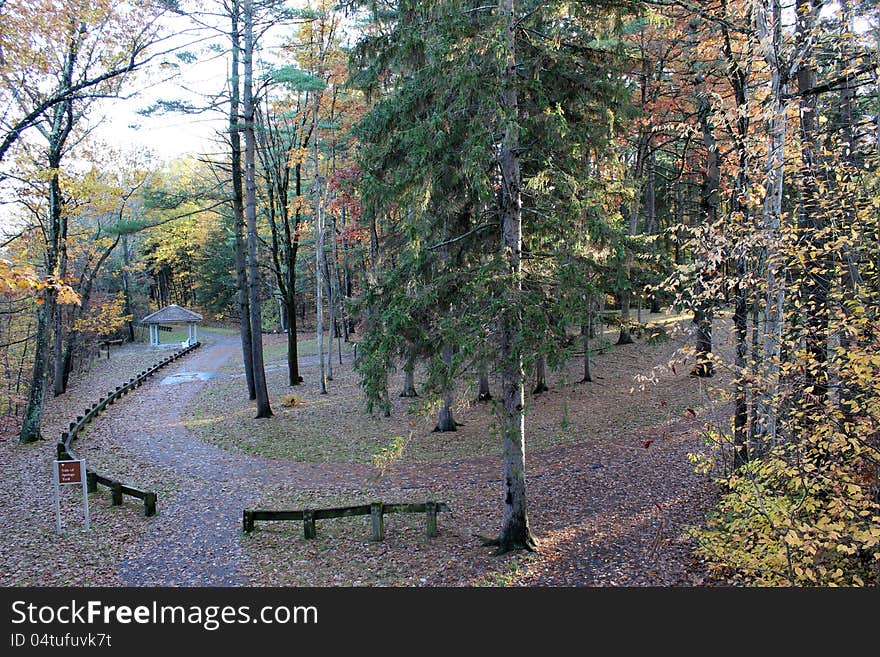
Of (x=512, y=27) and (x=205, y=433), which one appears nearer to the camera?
(x=512, y=27)

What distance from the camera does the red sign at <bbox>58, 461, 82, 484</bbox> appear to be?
353 inches

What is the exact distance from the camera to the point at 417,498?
1073cm

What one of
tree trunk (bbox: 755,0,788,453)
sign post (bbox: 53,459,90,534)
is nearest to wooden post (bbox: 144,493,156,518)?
sign post (bbox: 53,459,90,534)

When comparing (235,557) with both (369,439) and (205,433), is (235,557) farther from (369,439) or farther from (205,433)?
(205,433)

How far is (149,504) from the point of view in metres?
10.1

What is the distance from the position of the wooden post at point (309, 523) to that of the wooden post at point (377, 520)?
1.03m

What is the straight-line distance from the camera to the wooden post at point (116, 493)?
10625 mm

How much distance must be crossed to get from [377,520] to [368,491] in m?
2.29

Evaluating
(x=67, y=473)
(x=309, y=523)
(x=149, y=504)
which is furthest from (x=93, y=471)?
(x=309, y=523)

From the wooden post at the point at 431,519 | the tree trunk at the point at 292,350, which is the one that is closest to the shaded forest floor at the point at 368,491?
the wooden post at the point at 431,519

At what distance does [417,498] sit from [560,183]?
6.61 metres

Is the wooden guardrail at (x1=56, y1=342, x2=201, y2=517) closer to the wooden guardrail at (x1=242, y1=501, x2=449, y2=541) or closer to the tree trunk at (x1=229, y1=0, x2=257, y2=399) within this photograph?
the wooden guardrail at (x1=242, y1=501, x2=449, y2=541)

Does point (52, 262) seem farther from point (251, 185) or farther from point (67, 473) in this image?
point (67, 473)

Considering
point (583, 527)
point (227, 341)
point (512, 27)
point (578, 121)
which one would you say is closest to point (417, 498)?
point (583, 527)
